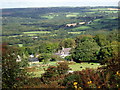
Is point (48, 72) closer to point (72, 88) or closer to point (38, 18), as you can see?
point (72, 88)

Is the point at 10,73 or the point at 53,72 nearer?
the point at 10,73

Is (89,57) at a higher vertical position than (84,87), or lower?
lower

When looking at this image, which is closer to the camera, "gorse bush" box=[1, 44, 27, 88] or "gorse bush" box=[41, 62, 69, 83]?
"gorse bush" box=[1, 44, 27, 88]

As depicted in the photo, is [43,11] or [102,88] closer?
[102,88]

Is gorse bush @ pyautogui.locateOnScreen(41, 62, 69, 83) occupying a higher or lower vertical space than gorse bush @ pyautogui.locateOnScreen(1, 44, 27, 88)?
lower

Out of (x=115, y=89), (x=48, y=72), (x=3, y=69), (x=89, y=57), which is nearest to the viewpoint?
(x=115, y=89)

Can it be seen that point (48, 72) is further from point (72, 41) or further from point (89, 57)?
point (72, 41)

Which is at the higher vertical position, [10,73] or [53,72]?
[10,73]

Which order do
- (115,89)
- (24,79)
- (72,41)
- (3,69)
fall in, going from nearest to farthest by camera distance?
(115,89), (3,69), (24,79), (72,41)

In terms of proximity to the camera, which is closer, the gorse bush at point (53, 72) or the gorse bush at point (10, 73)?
the gorse bush at point (10, 73)

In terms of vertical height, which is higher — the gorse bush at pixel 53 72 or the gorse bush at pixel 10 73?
the gorse bush at pixel 10 73

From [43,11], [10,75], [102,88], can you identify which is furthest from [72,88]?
[43,11]
